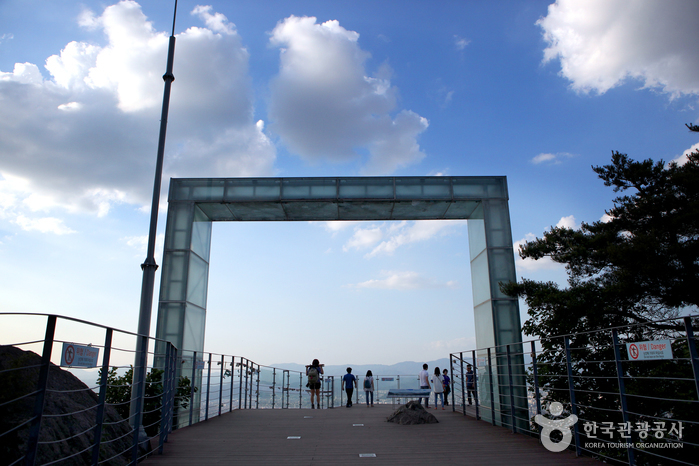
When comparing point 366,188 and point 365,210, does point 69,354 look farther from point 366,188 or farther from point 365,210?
point 365,210

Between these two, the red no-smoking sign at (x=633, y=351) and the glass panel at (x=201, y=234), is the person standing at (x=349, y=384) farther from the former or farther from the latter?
the red no-smoking sign at (x=633, y=351)

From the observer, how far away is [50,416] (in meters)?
3.38

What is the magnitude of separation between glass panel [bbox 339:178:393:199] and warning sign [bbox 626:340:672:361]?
914 cm

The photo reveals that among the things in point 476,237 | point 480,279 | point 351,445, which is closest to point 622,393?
point 351,445

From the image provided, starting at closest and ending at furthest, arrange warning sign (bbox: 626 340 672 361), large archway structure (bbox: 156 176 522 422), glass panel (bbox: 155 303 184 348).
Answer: warning sign (bbox: 626 340 672 361), glass panel (bbox: 155 303 184 348), large archway structure (bbox: 156 176 522 422)

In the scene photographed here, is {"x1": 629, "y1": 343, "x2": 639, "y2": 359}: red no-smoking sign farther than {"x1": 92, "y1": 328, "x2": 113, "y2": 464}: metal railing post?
Yes

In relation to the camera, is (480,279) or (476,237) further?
(476,237)

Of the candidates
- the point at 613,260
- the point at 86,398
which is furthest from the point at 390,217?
the point at 86,398

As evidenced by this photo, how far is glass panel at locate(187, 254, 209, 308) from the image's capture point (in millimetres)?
12828

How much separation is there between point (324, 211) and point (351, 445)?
8194 mm

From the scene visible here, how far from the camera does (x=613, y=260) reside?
13773mm

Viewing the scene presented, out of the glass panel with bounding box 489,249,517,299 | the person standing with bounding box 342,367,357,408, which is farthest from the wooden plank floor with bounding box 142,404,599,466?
the person standing with bounding box 342,367,357,408

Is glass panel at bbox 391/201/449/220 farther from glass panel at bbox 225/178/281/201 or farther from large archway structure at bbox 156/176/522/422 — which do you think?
glass panel at bbox 225/178/281/201

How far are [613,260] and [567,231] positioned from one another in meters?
1.73
